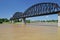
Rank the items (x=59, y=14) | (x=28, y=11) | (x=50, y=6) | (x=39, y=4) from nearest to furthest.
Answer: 1. (x=59, y=14)
2. (x=50, y=6)
3. (x=39, y=4)
4. (x=28, y=11)

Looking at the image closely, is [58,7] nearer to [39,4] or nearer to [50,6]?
[50,6]

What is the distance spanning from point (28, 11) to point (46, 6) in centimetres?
2112

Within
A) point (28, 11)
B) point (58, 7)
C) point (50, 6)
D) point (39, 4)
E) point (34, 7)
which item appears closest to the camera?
point (58, 7)

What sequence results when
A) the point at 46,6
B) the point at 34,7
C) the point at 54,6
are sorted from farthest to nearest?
the point at 34,7, the point at 46,6, the point at 54,6

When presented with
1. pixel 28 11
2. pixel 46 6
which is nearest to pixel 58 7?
pixel 46 6

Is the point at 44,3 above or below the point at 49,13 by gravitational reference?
above

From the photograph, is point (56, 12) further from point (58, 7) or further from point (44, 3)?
point (44, 3)

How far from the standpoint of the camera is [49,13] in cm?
5759

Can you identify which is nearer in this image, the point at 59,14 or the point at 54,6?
the point at 59,14

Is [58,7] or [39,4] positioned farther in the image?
[39,4]

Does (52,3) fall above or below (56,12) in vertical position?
above

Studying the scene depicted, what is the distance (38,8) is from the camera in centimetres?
7262

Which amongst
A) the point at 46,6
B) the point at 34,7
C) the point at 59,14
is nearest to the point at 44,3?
the point at 46,6

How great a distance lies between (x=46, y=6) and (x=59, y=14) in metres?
16.6
